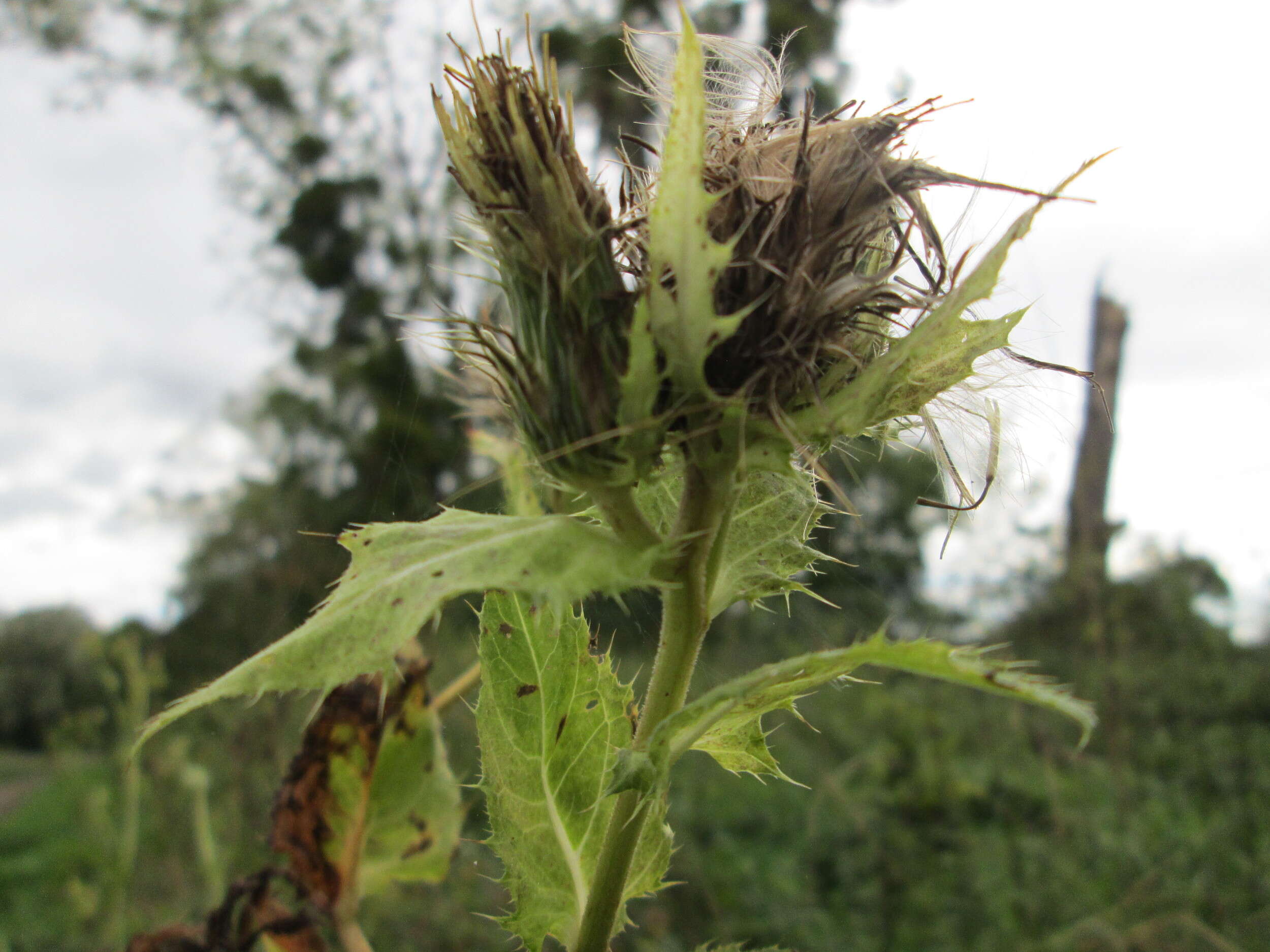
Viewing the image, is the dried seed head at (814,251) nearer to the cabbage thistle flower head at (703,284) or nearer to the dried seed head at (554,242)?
the cabbage thistle flower head at (703,284)

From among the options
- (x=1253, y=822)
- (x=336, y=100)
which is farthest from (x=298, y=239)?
(x=1253, y=822)

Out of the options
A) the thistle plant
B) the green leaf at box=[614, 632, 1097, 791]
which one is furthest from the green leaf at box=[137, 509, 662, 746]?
the green leaf at box=[614, 632, 1097, 791]

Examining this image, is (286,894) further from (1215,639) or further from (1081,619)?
(1215,639)

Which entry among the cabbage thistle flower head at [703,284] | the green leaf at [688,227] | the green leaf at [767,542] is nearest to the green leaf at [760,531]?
the green leaf at [767,542]

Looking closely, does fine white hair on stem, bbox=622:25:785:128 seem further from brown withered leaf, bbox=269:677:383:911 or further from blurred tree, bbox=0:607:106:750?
blurred tree, bbox=0:607:106:750

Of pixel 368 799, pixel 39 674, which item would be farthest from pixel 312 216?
pixel 368 799

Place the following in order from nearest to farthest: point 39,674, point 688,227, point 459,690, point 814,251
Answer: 1. point 688,227
2. point 814,251
3. point 459,690
4. point 39,674

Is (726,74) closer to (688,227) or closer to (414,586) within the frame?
(688,227)
